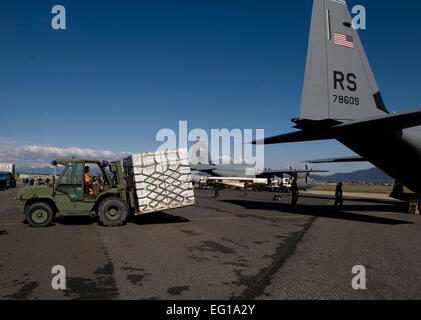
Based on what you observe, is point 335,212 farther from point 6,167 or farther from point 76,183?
point 6,167

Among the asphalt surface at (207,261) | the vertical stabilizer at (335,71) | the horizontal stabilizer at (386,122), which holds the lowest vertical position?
the asphalt surface at (207,261)

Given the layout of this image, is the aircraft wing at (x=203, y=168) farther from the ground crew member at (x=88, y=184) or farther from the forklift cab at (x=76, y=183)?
the forklift cab at (x=76, y=183)

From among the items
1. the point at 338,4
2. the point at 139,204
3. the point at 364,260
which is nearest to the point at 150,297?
the point at 364,260

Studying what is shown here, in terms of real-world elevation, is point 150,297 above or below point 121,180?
below

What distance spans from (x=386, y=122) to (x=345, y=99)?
2.34m

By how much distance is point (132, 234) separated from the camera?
9.45 meters

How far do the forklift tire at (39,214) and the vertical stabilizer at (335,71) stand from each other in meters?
10.2

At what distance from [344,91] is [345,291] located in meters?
9.72

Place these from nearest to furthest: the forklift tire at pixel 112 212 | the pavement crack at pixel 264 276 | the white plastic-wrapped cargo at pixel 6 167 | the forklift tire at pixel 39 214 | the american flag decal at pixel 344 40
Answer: the pavement crack at pixel 264 276, the forklift tire at pixel 39 214, the forklift tire at pixel 112 212, the american flag decal at pixel 344 40, the white plastic-wrapped cargo at pixel 6 167

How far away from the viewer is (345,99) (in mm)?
12219

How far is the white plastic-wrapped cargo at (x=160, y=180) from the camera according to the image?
10875mm

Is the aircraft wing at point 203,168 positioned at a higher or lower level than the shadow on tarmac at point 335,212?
higher

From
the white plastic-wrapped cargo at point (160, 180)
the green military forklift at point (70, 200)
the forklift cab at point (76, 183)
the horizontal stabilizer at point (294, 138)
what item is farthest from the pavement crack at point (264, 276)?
the forklift cab at point (76, 183)
